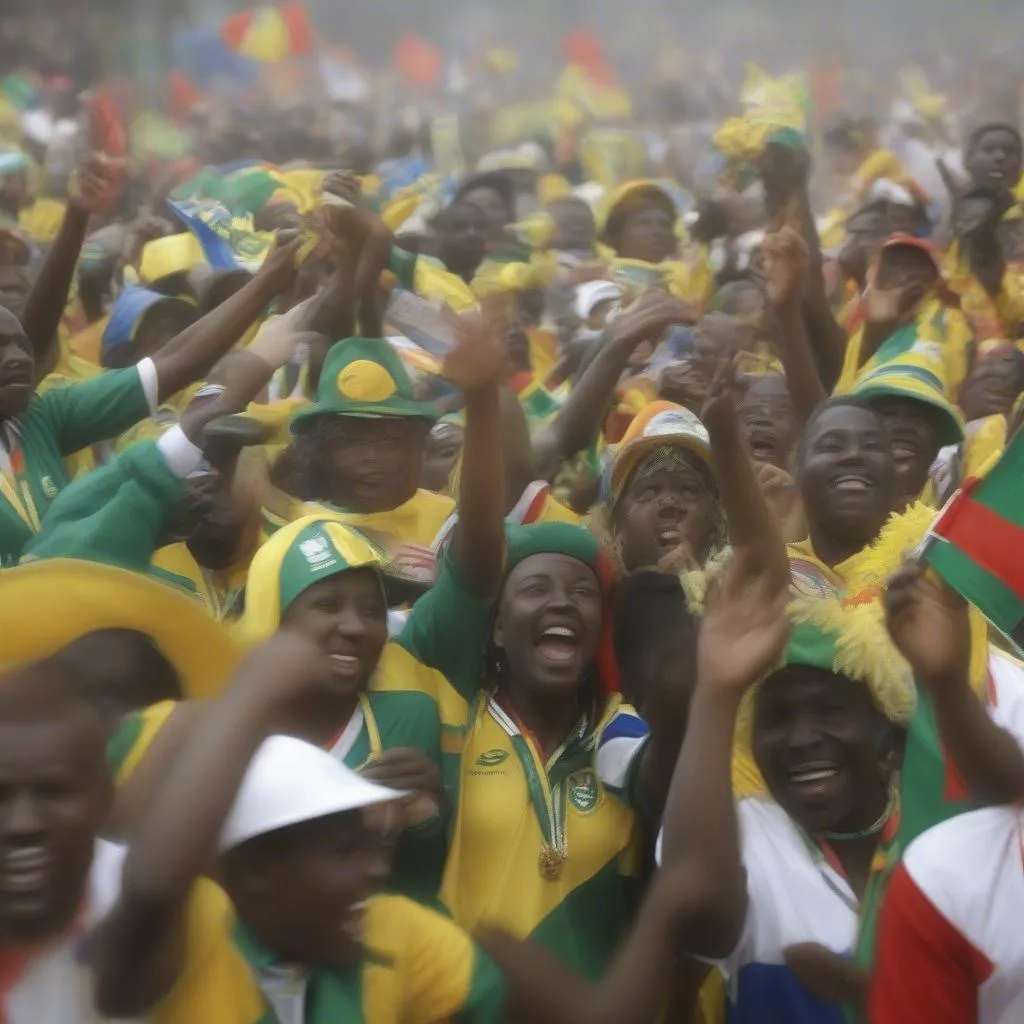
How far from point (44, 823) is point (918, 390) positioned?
3.15 m

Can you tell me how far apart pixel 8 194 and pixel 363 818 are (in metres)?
7.36

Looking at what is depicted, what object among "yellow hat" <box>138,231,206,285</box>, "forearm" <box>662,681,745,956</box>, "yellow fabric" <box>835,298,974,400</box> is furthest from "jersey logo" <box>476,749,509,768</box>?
"yellow hat" <box>138,231,206,285</box>

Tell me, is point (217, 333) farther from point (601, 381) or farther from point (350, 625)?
point (350, 625)

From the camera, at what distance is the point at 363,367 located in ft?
14.1

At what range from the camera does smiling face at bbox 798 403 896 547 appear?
388cm

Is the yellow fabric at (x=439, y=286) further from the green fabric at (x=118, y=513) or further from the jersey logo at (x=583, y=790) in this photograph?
the jersey logo at (x=583, y=790)

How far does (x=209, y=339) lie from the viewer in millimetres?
4523

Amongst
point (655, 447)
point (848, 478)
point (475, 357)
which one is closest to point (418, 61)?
point (655, 447)

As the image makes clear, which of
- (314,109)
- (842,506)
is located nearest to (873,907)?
(842,506)

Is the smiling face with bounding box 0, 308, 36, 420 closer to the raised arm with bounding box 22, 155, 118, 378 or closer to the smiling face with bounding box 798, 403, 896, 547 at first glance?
the raised arm with bounding box 22, 155, 118, 378

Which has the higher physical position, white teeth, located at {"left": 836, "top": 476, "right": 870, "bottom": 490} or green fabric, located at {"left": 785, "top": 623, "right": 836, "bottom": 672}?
green fabric, located at {"left": 785, "top": 623, "right": 836, "bottom": 672}

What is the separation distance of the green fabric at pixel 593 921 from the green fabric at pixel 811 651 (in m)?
0.54

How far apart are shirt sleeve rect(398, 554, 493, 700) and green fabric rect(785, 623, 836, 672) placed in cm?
69

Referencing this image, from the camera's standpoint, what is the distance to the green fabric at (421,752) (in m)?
3.04
